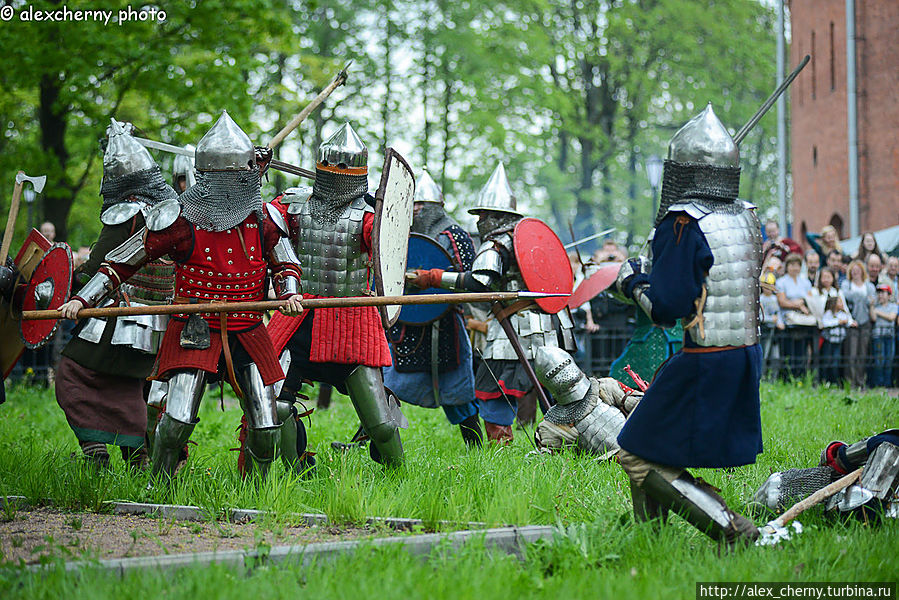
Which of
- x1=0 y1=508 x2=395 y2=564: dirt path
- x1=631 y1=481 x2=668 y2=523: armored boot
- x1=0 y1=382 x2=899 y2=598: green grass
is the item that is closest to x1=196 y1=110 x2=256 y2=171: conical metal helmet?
x1=0 y1=382 x2=899 y2=598: green grass

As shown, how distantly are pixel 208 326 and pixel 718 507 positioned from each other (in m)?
2.31

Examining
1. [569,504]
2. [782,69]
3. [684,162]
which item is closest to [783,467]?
[569,504]

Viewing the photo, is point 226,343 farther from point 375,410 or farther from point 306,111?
point 306,111

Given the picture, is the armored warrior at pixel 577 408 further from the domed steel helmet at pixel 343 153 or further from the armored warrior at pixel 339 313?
the domed steel helmet at pixel 343 153

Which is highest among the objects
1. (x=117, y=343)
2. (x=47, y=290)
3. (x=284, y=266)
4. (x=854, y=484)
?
(x=284, y=266)

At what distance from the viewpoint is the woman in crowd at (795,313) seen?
34.6 feet

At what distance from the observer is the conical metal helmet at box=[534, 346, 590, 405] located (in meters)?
5.59

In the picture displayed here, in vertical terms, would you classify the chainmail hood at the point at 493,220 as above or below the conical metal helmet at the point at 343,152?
below

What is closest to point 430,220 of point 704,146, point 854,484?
point 704,146

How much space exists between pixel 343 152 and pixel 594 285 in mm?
2333

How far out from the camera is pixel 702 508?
3.57 metres

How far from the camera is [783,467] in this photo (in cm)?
530

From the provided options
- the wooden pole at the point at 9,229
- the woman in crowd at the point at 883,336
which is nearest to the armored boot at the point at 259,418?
the wooden pole at the point at 9,229

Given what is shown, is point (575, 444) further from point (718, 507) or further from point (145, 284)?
point (145, 284)
